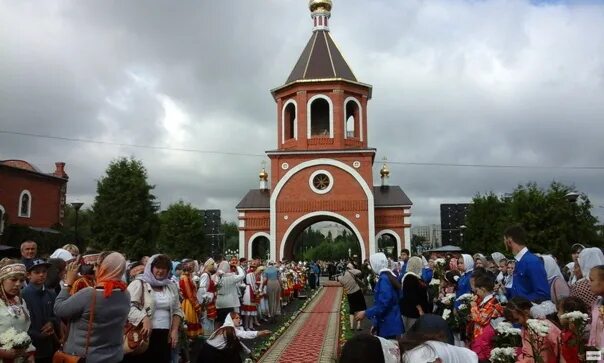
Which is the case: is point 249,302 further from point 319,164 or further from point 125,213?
point 125,213

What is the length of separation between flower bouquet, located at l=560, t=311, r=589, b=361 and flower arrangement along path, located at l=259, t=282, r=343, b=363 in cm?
536

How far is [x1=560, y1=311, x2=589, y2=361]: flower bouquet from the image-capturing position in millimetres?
4125

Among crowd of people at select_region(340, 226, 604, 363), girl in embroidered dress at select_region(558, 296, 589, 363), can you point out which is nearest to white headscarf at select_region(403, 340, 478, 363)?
crowd of people at select_region(340, 226, 604, 363)

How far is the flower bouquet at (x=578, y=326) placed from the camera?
4.12 m

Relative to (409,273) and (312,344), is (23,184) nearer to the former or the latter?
(312,344)

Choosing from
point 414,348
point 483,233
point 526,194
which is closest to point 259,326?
point 414,348

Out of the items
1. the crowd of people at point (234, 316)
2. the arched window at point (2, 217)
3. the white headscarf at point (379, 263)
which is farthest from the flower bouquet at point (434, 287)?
the arched window at point (2, 217)

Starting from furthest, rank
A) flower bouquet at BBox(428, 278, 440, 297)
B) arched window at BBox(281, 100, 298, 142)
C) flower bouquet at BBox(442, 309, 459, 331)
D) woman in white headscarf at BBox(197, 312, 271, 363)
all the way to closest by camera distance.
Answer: arched window at BBox(281, 100, 298, 142) → flower bouquet at BBox(428, 278, 440, 297) → flower bouquet at BBox(442, 309, 459, 331) → woman in white headscarf at BBox(197, 312, 271, 363)

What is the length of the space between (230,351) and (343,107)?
28336 mm

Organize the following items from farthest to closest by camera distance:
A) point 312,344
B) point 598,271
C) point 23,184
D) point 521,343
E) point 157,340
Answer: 1. point 23,184
2. point 312,344
3. point 157,340
4. point 521,343
5. point 598,271

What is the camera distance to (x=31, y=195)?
1404 inches

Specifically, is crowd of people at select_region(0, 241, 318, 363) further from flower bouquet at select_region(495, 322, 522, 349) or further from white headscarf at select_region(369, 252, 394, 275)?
flower bouquet at select_region(495, 322, 522, 349)

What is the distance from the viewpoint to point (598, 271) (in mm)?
4230

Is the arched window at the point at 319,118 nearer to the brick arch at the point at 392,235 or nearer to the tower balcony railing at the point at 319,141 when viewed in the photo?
the tower balcony railing at the point at 319,141
